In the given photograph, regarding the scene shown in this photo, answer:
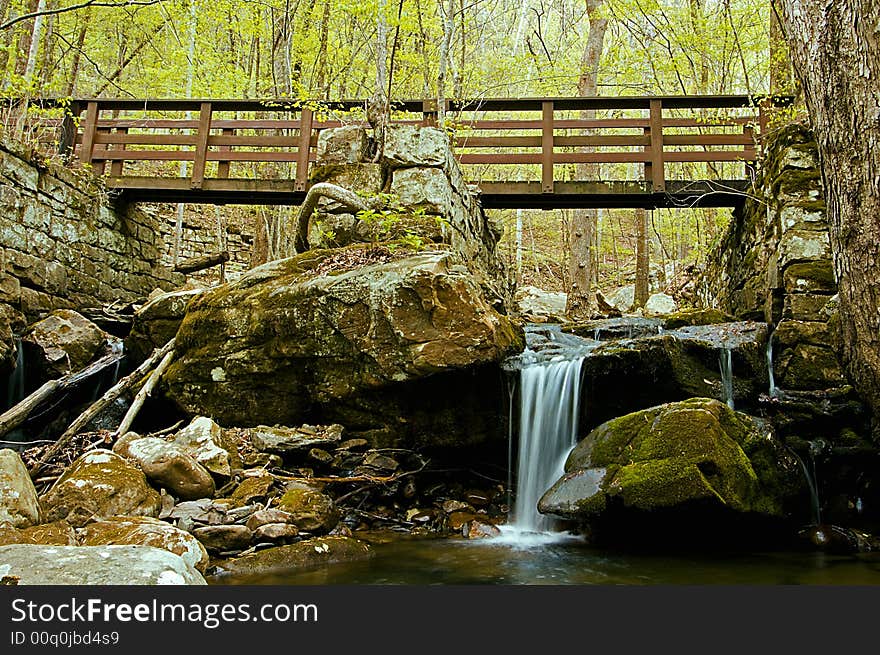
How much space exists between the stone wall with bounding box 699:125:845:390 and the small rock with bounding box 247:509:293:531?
4789 mm

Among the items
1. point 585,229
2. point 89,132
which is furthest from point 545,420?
point 89,132

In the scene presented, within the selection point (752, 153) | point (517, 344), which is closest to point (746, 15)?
point (752, 153)

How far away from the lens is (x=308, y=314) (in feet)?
18.0

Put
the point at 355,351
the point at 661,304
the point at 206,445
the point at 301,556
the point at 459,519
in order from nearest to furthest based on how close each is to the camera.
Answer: the point at 301,556 < the point at 206,445 < the point at 459,519 < the point at 355,351 < the point at 661,304

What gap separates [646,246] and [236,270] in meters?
10.3

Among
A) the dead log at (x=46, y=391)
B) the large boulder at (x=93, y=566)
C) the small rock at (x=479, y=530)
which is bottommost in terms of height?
the small rock at (x=479, y=530)

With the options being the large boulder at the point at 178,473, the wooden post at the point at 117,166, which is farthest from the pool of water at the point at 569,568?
the wooden post at the point at 117,166

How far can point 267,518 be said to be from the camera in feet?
13.6

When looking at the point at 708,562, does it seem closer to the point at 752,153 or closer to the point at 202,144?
the point at 752,153

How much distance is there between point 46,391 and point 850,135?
737cm

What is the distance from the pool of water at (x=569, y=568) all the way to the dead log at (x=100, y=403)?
2634 mm

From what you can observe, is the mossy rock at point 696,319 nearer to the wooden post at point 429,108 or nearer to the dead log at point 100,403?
the wooden post at point 429,108

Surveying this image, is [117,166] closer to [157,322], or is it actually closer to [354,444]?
[157,322]

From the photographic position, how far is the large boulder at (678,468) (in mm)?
3965
